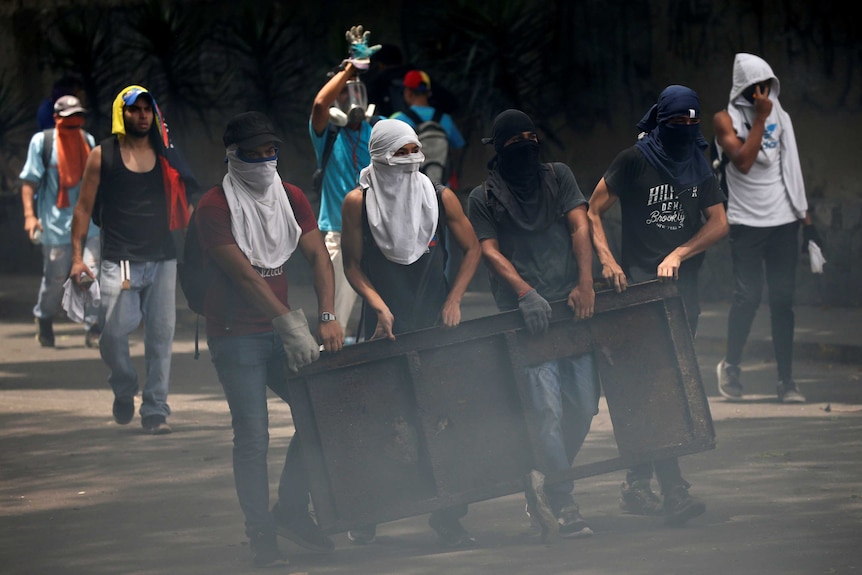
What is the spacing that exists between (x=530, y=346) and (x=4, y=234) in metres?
13.6

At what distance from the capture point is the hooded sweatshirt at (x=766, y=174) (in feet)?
31.8

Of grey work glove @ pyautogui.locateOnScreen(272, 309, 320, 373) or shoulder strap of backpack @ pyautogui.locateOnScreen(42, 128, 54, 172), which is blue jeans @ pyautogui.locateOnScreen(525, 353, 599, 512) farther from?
shoulder strap of backpack @ pyautogui.locateOnScreen(42, 128, 54, 172)

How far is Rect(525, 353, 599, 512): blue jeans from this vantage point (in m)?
6.62

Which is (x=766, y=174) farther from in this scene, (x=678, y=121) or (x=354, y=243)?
(x=354, y=243)

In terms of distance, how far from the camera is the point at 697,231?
7.38 m

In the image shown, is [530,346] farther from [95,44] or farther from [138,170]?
[95,44]

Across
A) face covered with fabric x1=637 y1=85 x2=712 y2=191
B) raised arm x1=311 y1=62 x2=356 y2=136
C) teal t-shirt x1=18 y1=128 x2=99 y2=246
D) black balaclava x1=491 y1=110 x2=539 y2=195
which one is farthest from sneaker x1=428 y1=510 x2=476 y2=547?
teal t-shirt x1=18 y1=128 x2=99 y2=246

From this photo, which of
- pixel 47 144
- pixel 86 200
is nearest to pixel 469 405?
pixel 86 200

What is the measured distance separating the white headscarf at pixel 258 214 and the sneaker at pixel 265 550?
1027mm

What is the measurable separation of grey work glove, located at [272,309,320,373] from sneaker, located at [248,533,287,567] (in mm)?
659

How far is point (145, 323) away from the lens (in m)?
9.52

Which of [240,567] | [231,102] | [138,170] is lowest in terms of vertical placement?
[240,567]

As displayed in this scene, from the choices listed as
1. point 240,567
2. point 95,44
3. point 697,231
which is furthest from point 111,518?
point 95,44

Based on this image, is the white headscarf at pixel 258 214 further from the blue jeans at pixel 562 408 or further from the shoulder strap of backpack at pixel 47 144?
the shoulder strap of backpack at pixel 47 144
